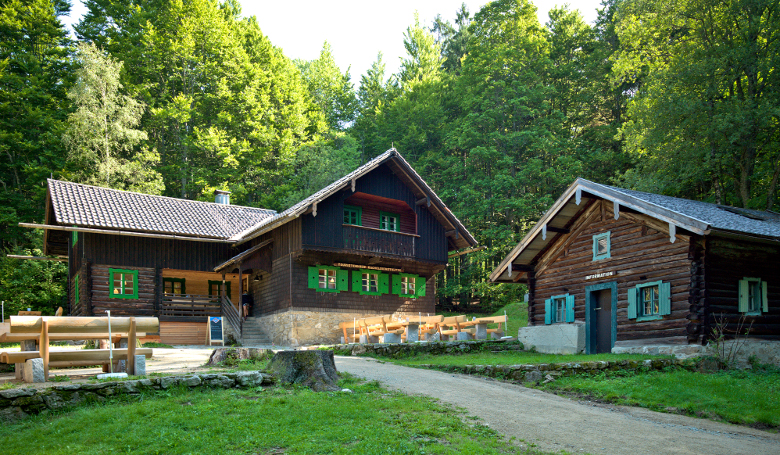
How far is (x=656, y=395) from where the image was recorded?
Answer: 39.1 feet

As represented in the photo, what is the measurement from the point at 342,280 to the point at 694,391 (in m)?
17.7

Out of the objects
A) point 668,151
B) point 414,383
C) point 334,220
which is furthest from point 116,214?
point 668,151

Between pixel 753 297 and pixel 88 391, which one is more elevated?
pixel 753 297

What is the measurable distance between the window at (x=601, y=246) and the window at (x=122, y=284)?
20.6 meters

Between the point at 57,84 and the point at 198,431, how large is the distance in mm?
42092

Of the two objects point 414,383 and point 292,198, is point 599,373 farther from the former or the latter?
point 292,198

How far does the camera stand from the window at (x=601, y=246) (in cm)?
1881

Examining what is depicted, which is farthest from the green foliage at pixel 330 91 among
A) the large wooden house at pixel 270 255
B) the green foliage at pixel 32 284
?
the green foliage at pixel 32 284

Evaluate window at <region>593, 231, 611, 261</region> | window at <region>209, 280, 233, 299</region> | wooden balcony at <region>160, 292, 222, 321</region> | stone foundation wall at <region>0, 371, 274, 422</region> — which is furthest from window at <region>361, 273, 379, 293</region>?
stone foundation wall at <region>0, 371, 274, 422</region>

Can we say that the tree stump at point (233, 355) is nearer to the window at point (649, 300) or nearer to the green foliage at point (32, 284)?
the window at point (649, 300)

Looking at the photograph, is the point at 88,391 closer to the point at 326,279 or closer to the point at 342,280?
the point at 326,279

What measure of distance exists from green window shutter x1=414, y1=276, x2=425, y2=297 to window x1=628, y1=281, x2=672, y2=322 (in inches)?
551

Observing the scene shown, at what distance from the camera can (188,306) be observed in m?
28.8

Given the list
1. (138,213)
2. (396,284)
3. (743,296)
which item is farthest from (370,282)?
(743,296)
